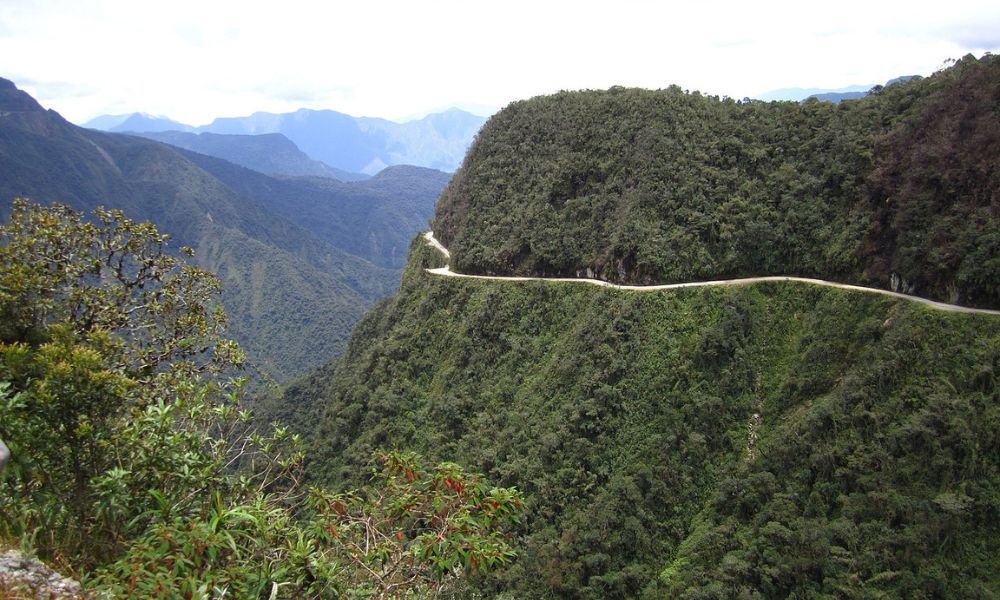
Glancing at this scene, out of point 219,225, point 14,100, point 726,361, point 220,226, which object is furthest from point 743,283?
point 14,100

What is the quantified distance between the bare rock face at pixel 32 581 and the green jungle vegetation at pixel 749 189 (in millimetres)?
30262

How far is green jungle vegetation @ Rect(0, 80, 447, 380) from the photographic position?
108375 millimetres

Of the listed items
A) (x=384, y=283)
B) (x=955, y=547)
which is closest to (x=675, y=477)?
(x=955, y=547)

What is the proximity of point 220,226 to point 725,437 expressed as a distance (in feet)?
445

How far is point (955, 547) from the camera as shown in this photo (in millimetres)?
20109

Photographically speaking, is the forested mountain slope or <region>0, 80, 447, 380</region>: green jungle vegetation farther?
<region>0, 80, 447, 380</region>: green jungle vegetation

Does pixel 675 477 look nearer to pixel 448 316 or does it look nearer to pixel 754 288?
pixel 754 288

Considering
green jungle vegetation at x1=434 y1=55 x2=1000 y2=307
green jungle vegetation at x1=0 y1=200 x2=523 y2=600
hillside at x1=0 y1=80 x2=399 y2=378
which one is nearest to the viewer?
green jungle vegetation at x1=0 y1=200 x2=523 y2=600

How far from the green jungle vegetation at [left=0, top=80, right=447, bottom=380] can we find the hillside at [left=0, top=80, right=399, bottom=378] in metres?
0.27

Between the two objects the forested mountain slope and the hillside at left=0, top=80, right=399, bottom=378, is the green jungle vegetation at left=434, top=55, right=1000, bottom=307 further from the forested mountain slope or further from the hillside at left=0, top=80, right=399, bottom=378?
the hillside at left=0, top=80, right=399, bottom=378

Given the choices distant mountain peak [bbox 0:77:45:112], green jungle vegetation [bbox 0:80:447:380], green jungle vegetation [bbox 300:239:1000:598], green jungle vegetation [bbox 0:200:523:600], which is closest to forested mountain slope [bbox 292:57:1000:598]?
green jungle vegetation [bbox 300:239:1000:598]

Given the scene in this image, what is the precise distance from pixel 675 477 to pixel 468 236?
25741 mm

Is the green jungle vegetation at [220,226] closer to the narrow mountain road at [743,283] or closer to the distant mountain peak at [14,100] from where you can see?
the distant mountain peak at [14,100]

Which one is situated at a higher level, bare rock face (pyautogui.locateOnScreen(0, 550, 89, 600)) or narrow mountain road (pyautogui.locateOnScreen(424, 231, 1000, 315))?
bare rock face (pyautogui.locateOnScreen(0, 550, 89, 600))
